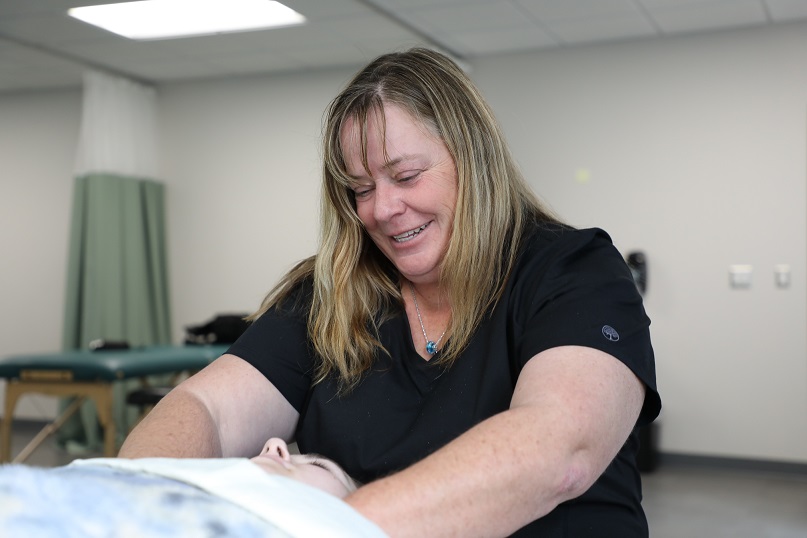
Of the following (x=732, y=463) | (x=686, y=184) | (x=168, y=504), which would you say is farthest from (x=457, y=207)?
(x=732, y=463)

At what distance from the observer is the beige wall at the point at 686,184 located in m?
5.83

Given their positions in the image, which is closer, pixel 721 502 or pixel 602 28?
pixel 721 502

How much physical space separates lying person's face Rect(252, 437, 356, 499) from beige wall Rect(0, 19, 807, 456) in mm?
5086

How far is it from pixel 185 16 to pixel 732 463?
4265 millimetres

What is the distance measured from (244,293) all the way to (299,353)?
5.81 metres

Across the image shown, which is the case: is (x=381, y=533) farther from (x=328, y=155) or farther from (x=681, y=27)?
(x=681, y=27)

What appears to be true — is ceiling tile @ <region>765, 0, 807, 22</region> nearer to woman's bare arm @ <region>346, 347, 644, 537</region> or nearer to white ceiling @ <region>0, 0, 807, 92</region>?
white ceiling @ <region>0, 0, 807, 92</region>

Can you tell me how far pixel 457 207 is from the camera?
55.9 inches

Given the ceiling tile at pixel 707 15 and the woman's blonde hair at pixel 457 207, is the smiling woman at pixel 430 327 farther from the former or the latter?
the ceiling tile at pixel 707 15

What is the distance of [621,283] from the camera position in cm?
125

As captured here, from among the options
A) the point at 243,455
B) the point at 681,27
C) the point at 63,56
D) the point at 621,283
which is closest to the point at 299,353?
the point at 243,455

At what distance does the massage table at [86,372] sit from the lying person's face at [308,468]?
154 inches

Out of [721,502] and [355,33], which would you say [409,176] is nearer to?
[721,502]

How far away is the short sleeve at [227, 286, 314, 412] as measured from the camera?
1.49 meters
